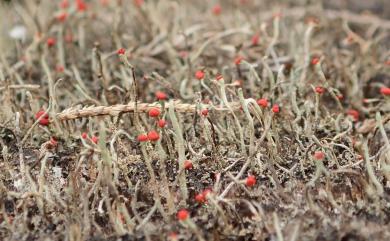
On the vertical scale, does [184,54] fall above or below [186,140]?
above

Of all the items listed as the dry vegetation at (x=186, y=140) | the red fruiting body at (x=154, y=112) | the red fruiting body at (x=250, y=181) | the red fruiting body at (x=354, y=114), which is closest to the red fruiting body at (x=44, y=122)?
the dry vegetation at (x=186, y=140)

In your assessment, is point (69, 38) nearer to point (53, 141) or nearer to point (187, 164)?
point (53, 141)

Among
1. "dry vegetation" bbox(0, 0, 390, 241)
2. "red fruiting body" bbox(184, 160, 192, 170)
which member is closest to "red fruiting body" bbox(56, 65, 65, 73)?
Result: "dry vegetation" bbox(0, 0, 390, 241)

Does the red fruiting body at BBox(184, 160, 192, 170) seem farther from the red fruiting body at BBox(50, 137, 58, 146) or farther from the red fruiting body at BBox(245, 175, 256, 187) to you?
the red fruiting body at BBox(50, 137, 58, 146)

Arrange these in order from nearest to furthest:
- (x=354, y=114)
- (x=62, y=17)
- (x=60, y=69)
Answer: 1. (x=354, y=114)
2. (x=60, y=69)
3. (x=62, y=17)

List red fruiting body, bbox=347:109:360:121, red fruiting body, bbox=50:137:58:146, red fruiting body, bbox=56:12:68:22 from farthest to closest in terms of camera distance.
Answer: red fruiting body, bbox=56:12:68:22 < red fruiting body, bbox=347:109:360:121 < red fruiting body, bbox=50:137:58:146

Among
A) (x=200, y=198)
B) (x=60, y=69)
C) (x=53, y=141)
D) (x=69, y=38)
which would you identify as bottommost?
(x=200, y=198)

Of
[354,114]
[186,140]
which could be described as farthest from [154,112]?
[354,114]

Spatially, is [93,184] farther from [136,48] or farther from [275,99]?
[136,48]

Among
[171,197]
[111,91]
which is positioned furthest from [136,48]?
[171,197]
